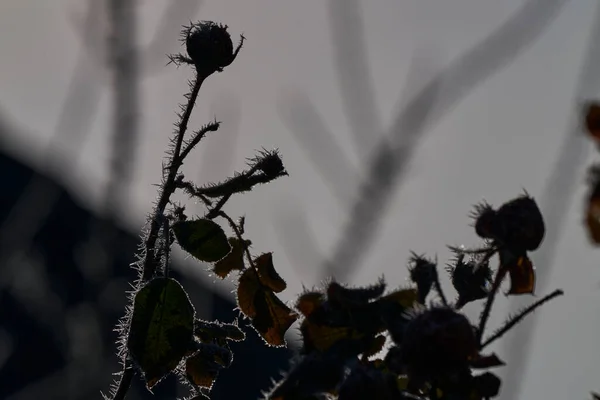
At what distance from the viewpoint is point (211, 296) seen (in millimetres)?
9062

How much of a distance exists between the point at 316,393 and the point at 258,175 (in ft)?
1.84

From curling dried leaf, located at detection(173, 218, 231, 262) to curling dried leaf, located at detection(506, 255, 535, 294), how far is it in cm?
50

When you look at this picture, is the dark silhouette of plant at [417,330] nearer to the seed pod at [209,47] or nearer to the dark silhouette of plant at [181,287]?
the dark silhouette of plant at [181,287]

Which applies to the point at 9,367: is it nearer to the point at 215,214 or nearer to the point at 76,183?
the point at 76,183

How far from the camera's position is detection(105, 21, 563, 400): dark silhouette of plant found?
46.8 inches

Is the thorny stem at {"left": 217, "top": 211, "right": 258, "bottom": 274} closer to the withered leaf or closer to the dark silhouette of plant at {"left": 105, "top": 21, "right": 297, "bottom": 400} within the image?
the dark silhouette of plant at {"left": 105, "top": 21, "right": 297, "bottom": 400}

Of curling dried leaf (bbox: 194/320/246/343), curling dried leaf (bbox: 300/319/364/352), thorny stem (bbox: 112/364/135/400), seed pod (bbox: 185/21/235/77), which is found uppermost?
seed pod (bbox: 185/21/235/77)

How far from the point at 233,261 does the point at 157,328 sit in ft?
0.95

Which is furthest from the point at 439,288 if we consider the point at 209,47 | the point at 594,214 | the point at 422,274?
the point at 209,47

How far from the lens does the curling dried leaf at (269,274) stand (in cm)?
172

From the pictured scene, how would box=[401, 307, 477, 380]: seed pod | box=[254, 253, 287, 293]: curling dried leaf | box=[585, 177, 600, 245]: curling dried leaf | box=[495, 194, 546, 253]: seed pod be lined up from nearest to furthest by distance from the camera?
box=[585, 177, 600, 245]: curling dried leaf < box=[401, 307, 477, 380]: seed pod < box=[495, 194, 546, 253]: seed pod < box=[254, 253, 287, 293]: curling dried leaf

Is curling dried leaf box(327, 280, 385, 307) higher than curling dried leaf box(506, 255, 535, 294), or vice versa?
curling dried leaf box(506, 255, 535, 294)

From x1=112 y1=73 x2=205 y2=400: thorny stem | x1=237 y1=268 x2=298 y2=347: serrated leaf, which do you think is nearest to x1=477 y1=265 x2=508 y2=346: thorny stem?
x1=237 y1=268 x2=298 y2=347: serrated leaf

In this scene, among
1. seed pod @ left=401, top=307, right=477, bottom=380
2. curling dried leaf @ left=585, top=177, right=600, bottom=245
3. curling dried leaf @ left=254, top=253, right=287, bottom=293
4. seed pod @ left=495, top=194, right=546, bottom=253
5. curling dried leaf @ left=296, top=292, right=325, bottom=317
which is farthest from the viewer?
curling dried leaf @ left=254, top=253, right=287, bottom=293
